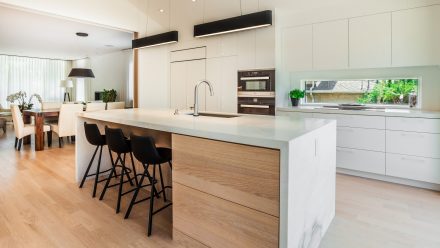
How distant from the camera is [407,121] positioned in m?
3.38

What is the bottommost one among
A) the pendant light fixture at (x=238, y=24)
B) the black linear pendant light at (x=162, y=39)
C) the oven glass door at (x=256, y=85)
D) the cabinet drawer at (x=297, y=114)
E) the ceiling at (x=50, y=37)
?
the cabinet drawer at (x=297, y=114)

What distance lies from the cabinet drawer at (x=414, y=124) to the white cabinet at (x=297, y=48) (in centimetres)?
148

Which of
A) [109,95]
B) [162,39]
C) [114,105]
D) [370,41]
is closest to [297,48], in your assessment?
[370,41]

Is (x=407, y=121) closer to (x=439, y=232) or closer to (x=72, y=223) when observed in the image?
(x=439, y=232)

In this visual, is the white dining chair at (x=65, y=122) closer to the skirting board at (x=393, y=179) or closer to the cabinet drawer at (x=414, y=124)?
the skirting board at (x=393, y=179)

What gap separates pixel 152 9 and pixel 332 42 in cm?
395

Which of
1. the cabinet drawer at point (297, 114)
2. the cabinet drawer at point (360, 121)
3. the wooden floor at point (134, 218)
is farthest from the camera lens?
the cabinet drawer at point (297, 114)

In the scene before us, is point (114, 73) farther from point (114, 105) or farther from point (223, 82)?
point (223, 82)

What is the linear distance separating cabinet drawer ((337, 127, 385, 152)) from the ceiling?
5798 millimetres

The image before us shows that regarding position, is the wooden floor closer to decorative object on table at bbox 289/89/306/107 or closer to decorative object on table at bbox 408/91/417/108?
decorative object on table at bbox 408/91/417/108

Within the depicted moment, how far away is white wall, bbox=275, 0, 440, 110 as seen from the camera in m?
3.66

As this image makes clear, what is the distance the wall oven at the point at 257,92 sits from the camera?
455cm

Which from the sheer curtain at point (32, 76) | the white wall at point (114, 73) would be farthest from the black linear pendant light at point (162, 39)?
A: the sheer curtain at point (32, 76)

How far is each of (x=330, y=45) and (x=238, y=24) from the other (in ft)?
4.77
